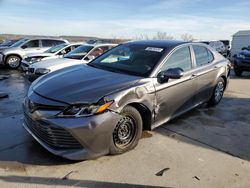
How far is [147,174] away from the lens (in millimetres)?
3629

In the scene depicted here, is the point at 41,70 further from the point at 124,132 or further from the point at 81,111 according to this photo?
the point at 81,111

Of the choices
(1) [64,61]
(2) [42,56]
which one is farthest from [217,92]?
(2) [42,56]

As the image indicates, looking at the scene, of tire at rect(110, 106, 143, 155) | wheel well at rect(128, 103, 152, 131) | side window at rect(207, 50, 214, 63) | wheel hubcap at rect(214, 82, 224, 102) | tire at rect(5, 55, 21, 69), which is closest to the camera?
A: tire at rect(110, 106, 143, 155)

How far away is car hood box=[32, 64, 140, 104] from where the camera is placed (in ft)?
12.3

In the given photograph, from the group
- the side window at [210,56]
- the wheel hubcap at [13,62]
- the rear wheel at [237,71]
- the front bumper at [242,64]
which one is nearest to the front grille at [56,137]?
the side window at [210,56]

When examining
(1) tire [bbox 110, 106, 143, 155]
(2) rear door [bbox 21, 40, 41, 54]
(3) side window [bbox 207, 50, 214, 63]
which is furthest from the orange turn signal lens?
(2) rear door [bbox 21, 40, 41, 54]

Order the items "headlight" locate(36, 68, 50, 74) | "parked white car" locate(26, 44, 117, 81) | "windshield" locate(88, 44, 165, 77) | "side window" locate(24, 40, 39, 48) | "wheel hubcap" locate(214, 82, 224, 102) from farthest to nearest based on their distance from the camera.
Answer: "side window" locate(24, 40, 39, 48) → "parked white car" locate(26, 44, 117, 81) → "headlight" locate(36, 68, 50, 74) → "wheel hubcap" locate(214, 82, 224, 102) → "windshield" locate(88, 44, 165, 77)

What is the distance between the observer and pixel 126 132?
4156 millimetres

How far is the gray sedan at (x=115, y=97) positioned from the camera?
359 cm

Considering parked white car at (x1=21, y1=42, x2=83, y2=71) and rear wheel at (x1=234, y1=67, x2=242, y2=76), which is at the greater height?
parked white car at (x1=21, y1=42, x2=83, y2=71)

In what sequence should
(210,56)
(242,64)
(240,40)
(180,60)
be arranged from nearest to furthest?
(180,60) → (210,56) → (242,64) → (240,40)

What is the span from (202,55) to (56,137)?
12.3ft

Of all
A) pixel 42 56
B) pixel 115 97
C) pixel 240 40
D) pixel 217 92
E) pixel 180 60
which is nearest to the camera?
pixel 115 97

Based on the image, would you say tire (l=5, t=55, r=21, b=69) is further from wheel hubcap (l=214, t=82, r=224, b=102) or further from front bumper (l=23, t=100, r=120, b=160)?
front bumper (l=23, t=100, r=120, b=160)
